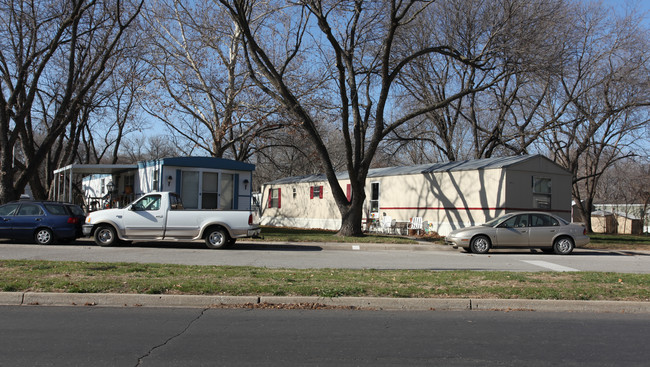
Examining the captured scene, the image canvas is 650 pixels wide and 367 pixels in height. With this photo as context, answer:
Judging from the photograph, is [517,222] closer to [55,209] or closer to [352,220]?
[352,220]

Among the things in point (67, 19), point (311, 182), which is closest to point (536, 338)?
point (67, 19)

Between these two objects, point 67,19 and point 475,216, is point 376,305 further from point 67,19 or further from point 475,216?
point 67,19

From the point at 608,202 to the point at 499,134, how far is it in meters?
32.9

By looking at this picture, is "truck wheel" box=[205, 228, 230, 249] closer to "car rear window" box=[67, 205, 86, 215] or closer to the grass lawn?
"car rear window" box=[67, 205, 86, 215]

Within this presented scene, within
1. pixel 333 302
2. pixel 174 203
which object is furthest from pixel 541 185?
pixel 333 302

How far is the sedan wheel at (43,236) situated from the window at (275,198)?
1760 cm

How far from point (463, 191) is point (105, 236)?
555 inches

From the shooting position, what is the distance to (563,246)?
17188mm

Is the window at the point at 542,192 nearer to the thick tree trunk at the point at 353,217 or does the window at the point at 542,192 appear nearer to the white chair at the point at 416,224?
the white chair at the point at 416,224

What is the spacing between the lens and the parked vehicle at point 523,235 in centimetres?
1694

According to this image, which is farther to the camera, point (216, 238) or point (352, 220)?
point (352, 220)

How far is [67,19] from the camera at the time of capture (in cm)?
2039

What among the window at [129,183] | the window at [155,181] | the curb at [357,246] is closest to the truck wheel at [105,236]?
the curb at [357,246]

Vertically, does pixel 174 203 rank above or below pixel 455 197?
below
